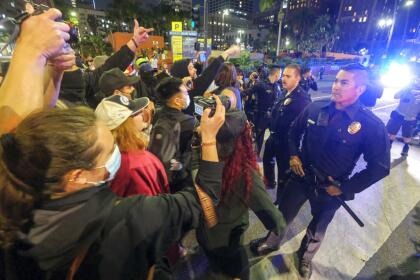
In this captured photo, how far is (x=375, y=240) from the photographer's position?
3000 millimetres

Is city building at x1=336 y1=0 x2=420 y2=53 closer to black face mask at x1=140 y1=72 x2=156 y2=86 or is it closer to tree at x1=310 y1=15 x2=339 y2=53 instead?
tree at x1=310 y1=15 x2=339 y2=53

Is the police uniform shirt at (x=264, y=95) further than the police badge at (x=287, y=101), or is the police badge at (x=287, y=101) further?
the police uniform shirt at (x=264, y=95)

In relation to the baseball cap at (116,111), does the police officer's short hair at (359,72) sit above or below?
above

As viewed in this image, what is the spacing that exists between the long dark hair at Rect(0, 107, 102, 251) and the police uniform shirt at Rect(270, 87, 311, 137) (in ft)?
11.0

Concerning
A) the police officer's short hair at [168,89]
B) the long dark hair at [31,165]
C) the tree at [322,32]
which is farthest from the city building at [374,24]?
the long dark hair at [31,165]

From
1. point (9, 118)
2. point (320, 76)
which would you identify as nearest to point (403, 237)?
point (9, 118)

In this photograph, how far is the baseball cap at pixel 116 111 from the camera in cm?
165

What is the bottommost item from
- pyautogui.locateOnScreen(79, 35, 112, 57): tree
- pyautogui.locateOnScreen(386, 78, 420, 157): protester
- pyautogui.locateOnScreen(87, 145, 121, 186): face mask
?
pyautogui.locateOnScreen(386, 78, 420, 157): protester

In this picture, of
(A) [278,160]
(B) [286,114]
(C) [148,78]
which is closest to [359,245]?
(A) [278,160]

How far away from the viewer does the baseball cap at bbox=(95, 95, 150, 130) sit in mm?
1650

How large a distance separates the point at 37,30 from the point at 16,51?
13cm

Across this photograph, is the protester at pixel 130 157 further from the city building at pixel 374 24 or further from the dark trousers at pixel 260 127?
the city building at pixel 374 24

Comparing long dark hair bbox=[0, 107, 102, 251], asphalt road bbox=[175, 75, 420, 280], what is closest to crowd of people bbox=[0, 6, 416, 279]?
long dark hair bbox=[0, 107, 102, 251]

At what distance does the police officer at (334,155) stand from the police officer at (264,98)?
2.30 metres
